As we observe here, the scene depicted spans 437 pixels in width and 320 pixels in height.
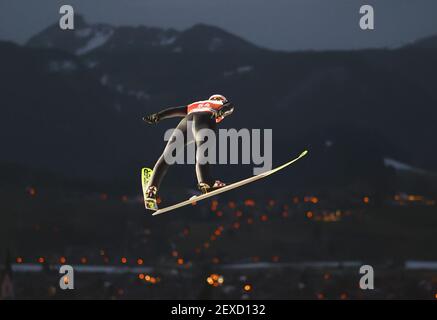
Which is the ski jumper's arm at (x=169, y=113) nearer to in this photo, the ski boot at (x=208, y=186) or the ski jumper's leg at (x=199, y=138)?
the ski jumper's leg at (x=199, y=138)

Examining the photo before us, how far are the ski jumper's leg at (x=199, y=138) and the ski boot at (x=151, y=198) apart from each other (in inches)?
44.4

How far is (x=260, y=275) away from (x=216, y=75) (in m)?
19.3

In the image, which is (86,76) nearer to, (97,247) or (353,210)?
(97,247)

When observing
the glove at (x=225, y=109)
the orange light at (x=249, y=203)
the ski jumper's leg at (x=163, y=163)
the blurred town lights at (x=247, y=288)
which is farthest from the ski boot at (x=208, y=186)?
the orange light at (x=249, y=203)

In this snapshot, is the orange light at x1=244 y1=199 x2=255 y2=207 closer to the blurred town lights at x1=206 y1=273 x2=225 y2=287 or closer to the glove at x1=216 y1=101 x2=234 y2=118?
the blurred town lights at x1=206 y1=273 x2=225 y2=287

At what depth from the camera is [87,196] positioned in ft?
270

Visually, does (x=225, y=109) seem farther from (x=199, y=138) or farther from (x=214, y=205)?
(x=214, y=205)

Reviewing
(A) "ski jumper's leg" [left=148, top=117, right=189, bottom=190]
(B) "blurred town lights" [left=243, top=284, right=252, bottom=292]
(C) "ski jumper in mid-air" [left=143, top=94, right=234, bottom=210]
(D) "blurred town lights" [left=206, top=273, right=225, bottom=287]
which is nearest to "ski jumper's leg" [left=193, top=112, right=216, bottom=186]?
(C) "ski jumper in mid-air" [left=143, top=94, right=234, bottom=210]

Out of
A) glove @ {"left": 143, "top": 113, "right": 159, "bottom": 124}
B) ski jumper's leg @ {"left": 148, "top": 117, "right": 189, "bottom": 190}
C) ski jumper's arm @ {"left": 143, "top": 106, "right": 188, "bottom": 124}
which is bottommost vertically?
ski jumper's leg @ {"left": 148, "top": 117, "right": 189, "bottom": 190}

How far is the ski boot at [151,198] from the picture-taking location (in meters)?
17.9

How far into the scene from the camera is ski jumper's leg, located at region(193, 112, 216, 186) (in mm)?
16844

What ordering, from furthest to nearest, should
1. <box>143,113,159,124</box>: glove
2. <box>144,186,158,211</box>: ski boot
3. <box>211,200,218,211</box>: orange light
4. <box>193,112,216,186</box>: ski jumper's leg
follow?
<box>211,200,218,211</box>: orange light, <box>144,186,158,211</box>: ski boot, <box>143,113,159,124</box>: glove, <box>193,112,216,186</box>: ski jumper's leg

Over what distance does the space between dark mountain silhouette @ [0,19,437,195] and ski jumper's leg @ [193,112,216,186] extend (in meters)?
65.2

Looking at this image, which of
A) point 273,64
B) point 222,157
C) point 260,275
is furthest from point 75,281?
point 222,157
